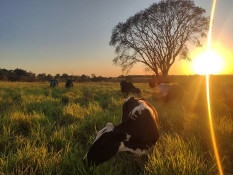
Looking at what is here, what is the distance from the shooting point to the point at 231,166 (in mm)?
1650

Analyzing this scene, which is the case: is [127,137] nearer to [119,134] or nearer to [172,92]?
[119,134]

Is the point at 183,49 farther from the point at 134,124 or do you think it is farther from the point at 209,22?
the point at 134,124

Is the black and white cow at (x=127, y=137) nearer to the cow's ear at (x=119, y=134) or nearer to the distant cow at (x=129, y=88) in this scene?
the cow's ear at (x=119, y=134)

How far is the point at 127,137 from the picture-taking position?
1534 millimetres

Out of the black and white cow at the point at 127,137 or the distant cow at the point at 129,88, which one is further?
the distant cow at the point at 129,88

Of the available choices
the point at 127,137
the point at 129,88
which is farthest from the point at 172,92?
the point at 127,137

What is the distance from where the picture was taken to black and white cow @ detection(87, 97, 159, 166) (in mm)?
1383

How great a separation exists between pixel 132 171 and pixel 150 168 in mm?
236

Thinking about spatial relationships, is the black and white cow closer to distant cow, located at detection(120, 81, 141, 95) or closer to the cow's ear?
the cow's ear

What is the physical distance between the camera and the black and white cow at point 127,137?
4.54 ft

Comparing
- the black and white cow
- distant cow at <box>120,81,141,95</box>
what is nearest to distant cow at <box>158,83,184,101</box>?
distant cow at <box>120,81,141,95</box>

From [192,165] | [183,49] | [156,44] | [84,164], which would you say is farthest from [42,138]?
[183,49]

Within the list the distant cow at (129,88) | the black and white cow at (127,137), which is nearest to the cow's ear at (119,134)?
the black and white cow at (127,137)

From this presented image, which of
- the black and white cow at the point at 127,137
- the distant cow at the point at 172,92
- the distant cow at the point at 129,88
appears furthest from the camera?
the distant cow at the point at 129,88
